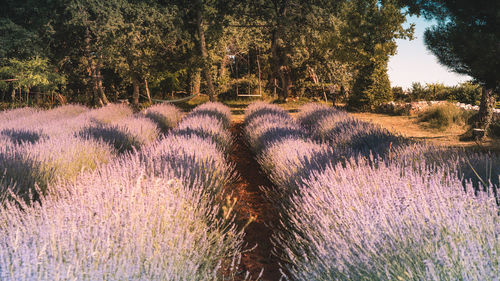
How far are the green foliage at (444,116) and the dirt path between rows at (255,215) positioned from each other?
20.5ft

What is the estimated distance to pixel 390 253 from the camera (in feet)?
4.80

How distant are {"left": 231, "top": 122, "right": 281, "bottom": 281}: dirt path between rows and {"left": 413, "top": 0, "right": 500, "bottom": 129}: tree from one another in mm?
3342

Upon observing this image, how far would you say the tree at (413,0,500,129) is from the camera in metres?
4.02

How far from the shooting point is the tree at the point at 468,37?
4020mm

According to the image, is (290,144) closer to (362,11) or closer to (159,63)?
(362,11)

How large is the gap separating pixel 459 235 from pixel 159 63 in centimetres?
1505

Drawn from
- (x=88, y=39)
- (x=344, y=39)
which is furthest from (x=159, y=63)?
(x=344, y=39)

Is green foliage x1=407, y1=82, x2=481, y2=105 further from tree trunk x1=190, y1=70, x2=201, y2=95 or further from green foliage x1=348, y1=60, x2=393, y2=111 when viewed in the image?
tree trunk x1=190, y1=70, x2=201, y2=95

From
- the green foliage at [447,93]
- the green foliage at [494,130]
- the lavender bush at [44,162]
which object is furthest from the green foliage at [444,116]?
the lavender bush at [44,162]

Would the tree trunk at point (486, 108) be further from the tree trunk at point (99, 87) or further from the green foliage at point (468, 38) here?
the tree trunk at point (99, 87)

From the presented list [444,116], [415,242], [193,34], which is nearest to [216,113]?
[444,116]

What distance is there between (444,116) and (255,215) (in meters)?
8.27

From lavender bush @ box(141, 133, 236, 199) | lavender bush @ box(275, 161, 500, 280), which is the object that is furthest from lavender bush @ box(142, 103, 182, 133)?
lavender bush @ box(275, 161, 500, 280)

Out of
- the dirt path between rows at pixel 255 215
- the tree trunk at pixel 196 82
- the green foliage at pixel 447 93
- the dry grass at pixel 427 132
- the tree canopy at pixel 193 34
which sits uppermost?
the tree canopy at pixel 193 34
